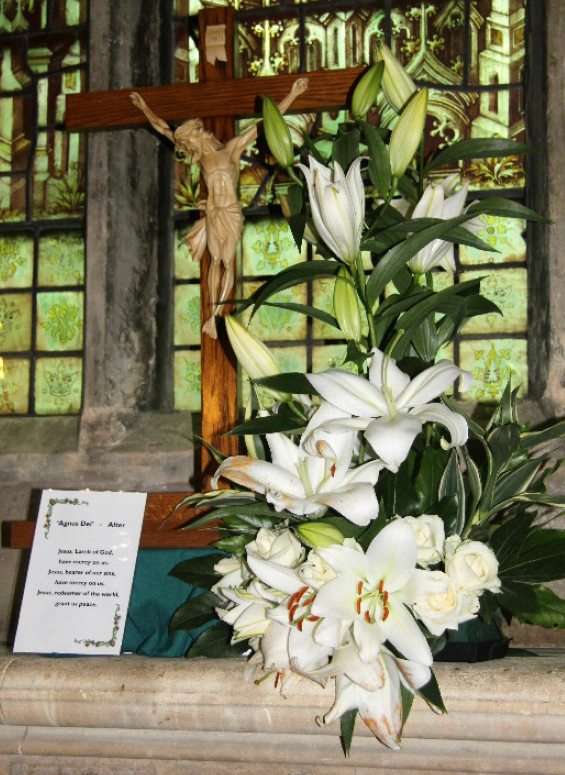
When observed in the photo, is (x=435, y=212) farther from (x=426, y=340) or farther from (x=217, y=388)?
(x=217, y=388)

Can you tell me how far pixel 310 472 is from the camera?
1.32 m

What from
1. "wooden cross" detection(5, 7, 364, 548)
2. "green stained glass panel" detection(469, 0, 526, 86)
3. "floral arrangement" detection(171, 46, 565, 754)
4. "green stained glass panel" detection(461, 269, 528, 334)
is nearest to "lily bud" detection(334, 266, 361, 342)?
"floral arrangement" detection(171, 46, 565, 754)

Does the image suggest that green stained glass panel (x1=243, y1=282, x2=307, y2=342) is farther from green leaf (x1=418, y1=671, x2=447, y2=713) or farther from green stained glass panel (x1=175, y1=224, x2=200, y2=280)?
green leaf (x1=418, y1=671, x2=447, y2=713)

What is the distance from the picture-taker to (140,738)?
1.67m

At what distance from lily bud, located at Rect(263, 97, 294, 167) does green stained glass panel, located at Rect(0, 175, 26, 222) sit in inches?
92.8

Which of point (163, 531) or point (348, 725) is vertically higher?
point (163, 531)

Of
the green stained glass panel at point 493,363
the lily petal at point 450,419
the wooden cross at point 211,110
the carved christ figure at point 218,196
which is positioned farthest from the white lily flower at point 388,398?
the green stained glass panel at point 493,363

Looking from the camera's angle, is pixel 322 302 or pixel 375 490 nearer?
pixel 375 490

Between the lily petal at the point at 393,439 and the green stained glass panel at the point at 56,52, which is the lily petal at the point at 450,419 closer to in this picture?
the lily petal at the point at 393,439

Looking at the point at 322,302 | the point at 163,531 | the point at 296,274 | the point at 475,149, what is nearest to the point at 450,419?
the point at 296,274

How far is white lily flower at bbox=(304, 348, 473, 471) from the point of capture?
1.21 metres

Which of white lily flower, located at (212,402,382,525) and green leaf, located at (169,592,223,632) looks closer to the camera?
white lily flower, located at (212,402,382,525)

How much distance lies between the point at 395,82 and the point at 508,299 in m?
1.83

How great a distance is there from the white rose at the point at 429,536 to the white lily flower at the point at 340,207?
38 cm
